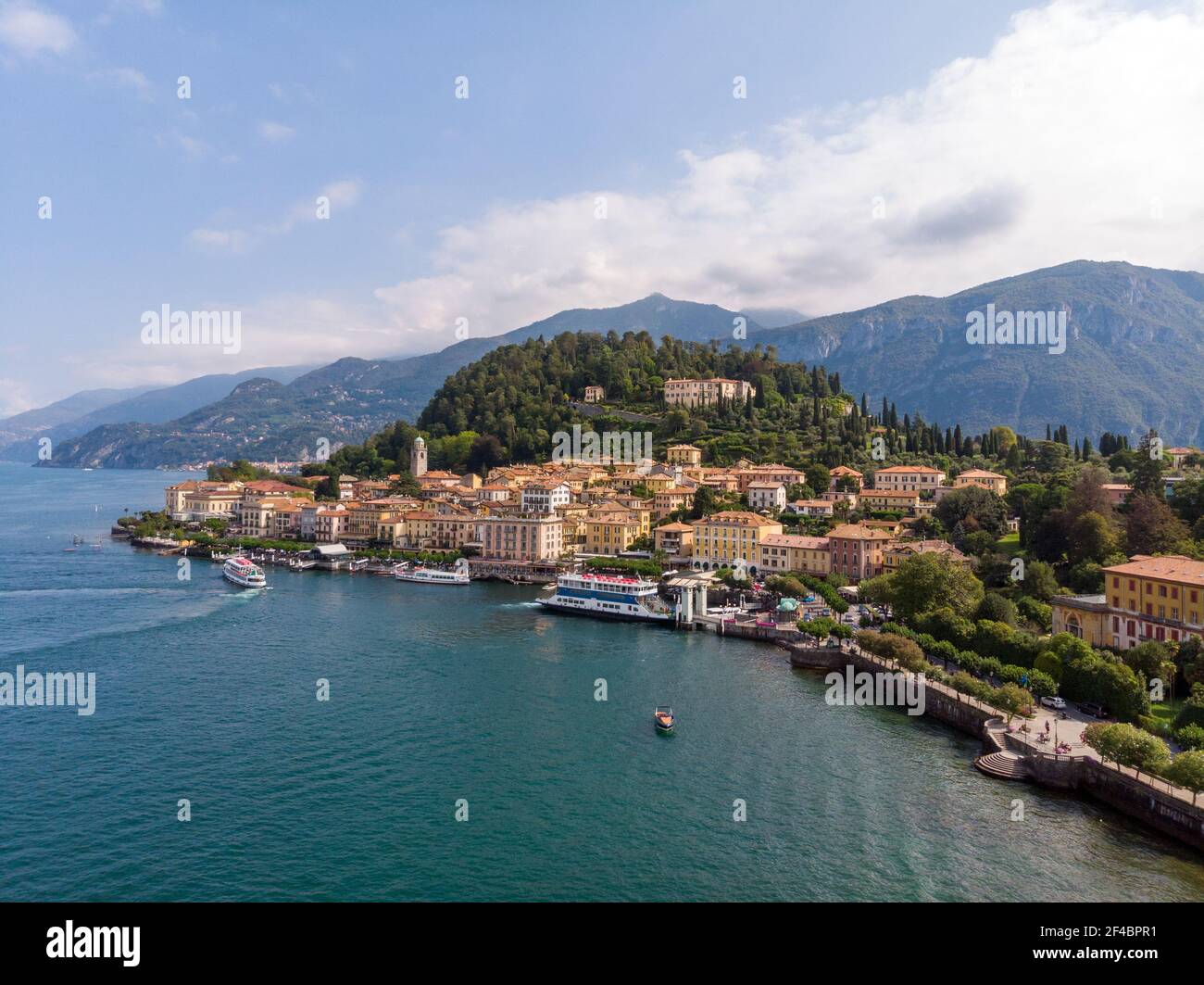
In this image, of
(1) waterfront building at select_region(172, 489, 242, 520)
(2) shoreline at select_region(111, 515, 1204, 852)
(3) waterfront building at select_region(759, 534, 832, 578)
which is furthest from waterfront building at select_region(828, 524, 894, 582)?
(1) waterfront building at select_region(172, 489, 242, 520)

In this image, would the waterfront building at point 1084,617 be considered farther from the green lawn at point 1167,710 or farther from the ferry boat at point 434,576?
the ferry boat at point 434,576

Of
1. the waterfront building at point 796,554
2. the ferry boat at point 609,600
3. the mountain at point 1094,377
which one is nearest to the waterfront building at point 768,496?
the waterfront building at point 796,554

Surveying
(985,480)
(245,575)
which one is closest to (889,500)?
(985,480)

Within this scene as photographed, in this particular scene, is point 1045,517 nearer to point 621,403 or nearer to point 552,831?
point 552,831

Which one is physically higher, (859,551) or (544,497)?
(544,497)

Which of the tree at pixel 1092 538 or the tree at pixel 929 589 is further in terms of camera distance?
the tree at pixel 1092 538

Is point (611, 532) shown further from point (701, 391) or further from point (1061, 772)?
point (1061, 772)

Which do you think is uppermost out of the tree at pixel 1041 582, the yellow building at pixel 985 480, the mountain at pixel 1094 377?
the mountain at pixel 1094 377

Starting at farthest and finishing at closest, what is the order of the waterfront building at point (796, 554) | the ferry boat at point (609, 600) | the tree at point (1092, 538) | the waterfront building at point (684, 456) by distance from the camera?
the waterfront building at point (684, 456) < the waterfront building at point (796, 554) < the ferry boat at point (609, 600) < the tree at point (1092, 538)
